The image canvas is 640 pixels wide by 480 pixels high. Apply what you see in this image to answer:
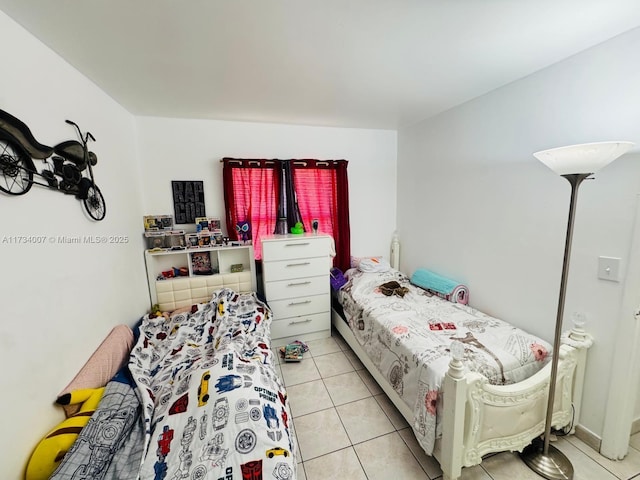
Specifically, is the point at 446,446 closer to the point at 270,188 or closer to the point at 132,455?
the point at 132,455

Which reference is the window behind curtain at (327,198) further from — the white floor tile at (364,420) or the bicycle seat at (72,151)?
the bicycle seat at (72,151)

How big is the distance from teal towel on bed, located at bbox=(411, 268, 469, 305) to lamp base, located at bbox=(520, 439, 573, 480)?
1.04m

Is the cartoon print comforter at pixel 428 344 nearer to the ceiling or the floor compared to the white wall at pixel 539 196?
nearer to the floor

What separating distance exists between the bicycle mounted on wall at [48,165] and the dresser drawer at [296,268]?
4.47 feet

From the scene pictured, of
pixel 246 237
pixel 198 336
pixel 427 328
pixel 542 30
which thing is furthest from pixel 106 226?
pixel 542 30

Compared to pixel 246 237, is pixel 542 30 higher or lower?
higher

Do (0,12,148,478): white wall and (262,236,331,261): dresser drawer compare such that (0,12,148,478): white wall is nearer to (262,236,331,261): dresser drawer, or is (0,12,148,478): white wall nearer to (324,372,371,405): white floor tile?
(262,236,331,261): dresser drawer

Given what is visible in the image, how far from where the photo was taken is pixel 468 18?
1185 mm

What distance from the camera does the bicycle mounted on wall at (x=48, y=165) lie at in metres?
1.04

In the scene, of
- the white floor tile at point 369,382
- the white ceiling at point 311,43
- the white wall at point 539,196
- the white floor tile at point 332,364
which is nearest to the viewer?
the white ceiling at point 311,43

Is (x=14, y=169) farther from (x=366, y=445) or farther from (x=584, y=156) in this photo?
(x=584, y=156)

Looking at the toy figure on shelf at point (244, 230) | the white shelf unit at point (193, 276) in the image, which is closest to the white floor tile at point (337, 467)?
the white shelf unit at point (193, 276)

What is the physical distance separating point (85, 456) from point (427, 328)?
189 centimetres

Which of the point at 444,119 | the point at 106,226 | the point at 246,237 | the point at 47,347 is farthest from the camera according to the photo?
the point at 246,237
